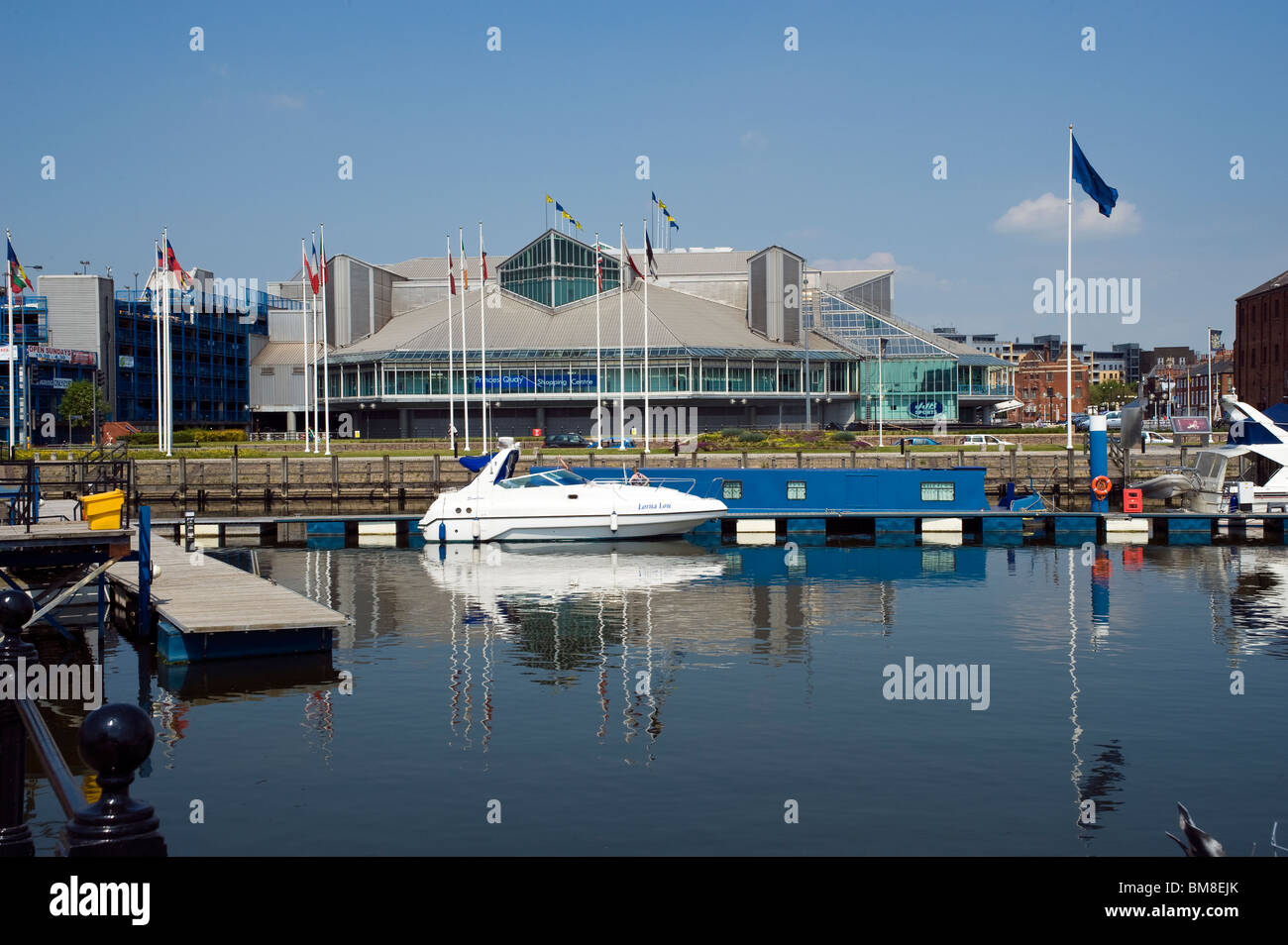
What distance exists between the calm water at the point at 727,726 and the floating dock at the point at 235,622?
1.98 ft

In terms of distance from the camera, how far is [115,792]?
576 cm

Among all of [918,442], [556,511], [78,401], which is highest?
[78,401]

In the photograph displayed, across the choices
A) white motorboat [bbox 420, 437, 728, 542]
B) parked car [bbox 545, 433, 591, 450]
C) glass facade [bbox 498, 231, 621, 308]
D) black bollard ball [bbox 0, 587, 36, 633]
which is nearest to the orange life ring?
white motorboat [bbox 420, 437, 728, 542]

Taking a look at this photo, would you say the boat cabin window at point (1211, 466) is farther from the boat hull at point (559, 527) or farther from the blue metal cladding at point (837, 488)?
the boat hull at point (559, 527)

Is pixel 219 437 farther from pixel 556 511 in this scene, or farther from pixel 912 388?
pixel 912 388

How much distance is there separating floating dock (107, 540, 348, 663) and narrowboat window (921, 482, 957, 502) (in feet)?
109

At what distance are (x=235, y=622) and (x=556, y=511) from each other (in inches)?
940

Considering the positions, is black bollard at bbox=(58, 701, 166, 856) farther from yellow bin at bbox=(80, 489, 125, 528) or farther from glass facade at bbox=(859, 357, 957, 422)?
glass facade at bbox=(859, 357, 957, 422)

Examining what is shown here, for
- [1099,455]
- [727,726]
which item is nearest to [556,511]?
[1099,455]

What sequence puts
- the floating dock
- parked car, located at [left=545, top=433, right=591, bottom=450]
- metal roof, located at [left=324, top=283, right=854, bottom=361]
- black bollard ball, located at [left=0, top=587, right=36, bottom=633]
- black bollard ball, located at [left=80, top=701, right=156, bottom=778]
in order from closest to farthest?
black bollard ball, located at [left=80, top=701, right=156, bottom=778]
black bollard ball, located at [left=0, top=587, right=36, bottom=633]
the floating dock
parked car, located at [left=545, top=433, right=591, bottom=450]
metal roof, located at [left=324, top=283, right=854, bottom=361]

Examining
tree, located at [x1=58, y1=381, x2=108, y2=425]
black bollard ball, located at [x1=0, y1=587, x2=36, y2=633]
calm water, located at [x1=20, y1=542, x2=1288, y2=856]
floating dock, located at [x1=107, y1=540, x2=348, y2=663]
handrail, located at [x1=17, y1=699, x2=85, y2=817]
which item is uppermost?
tree, located at [x1=58, y1=381, x2=108, y2=425]

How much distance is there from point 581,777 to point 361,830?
3.59m

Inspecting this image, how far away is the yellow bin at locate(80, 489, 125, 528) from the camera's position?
Answer: 26328 mm
